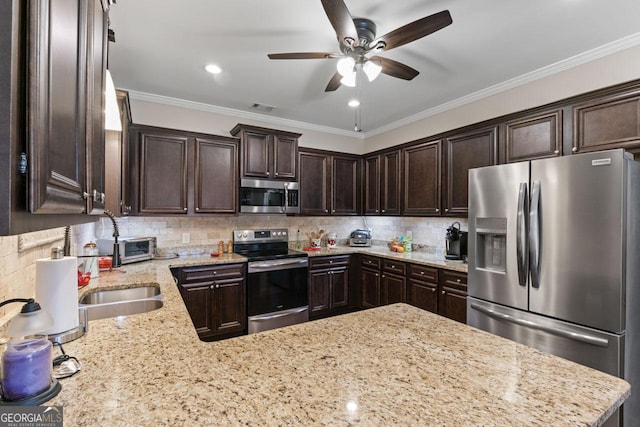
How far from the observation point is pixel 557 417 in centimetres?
73

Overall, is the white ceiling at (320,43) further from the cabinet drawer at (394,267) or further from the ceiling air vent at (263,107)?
the cabinet drawer at (394,267)

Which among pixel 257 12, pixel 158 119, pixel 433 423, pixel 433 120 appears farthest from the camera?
pixel 433 120

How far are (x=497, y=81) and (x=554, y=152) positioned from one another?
36.6 inches

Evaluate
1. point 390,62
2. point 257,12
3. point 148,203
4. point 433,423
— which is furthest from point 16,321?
point 148,203

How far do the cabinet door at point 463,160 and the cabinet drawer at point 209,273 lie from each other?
228 centimetres

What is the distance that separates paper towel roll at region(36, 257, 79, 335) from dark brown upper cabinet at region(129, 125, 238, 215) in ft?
6.93

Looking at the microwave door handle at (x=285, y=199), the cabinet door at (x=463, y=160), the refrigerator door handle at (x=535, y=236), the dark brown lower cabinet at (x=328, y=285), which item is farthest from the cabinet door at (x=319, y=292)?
the refrigerator door handle at (x=535, y=236)

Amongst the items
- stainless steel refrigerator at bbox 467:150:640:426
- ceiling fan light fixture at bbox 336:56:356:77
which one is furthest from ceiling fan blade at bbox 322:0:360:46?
stainless steel refrigerator at bbox 467:150:640:426

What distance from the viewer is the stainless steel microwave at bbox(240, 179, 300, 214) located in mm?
3588

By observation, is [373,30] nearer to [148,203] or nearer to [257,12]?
[257,12]

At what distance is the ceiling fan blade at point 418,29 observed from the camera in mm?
1606

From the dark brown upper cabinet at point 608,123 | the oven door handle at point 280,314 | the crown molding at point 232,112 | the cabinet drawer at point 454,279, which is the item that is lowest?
the oven door handle at point 280,314

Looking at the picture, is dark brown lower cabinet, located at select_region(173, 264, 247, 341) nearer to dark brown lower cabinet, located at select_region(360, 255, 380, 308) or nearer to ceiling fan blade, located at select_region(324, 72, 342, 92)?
dark brown lower cabinet, located at select_region(360, 255, 380, 308)

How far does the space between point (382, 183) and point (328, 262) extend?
1.28 meters
